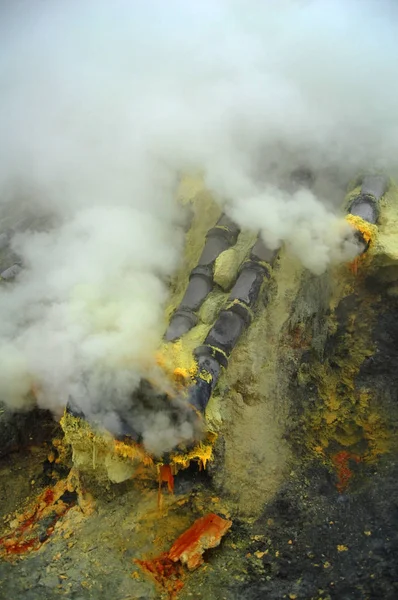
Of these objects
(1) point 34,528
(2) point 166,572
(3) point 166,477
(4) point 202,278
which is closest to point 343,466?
(3) point 166,477

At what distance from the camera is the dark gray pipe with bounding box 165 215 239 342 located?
5.65 meters

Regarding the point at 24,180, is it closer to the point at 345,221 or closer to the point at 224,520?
the point at 345,221

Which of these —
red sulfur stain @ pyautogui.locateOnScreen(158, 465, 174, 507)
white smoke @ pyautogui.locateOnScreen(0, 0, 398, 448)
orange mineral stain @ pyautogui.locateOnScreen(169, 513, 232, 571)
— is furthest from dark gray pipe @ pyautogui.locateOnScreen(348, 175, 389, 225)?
orange mineral stain @ pyautogui.locateOnScreen(169, 513, 232, 571)

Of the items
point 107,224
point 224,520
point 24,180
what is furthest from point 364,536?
point 24,180

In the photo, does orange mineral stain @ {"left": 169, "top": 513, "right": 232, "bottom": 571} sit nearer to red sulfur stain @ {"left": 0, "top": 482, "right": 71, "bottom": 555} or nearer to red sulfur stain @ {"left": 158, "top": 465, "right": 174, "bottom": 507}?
red sulfur stain @ {"left": 158, "top": 465, "right": 174, "bottom": 507}

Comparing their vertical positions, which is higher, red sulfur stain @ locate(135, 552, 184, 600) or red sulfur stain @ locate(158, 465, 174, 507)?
red sulfur stain @ locate(158, 465, 174, 507)

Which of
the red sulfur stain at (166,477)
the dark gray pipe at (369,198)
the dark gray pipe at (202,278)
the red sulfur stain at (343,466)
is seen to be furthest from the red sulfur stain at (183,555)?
the dark gray pipe at (369,198)

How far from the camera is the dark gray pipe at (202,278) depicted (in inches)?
223

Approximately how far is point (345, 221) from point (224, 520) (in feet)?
11.5

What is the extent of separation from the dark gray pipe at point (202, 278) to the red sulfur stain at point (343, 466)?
205 cm

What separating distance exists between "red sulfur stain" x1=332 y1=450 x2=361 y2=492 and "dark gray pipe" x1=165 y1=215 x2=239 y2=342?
6.74 feet

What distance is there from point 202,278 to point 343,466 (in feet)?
8.41

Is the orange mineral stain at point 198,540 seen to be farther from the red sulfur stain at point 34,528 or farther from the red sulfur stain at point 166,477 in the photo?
the red sulfur stain at point 34,528

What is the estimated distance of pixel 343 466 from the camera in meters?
5.20
